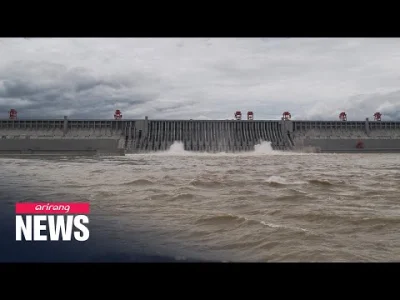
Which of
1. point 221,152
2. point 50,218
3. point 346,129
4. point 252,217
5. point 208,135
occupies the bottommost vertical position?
point 252,217

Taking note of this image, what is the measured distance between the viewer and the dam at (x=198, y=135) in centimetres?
4147

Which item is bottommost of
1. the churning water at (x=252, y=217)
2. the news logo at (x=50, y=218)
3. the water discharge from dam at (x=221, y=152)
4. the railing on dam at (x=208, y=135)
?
the churning water at (x=252, y=217)

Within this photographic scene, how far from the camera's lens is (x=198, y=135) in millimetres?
44250

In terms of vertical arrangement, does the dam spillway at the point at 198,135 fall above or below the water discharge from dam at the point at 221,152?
above

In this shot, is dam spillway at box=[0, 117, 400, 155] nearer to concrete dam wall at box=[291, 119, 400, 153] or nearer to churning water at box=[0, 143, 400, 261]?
concrete dam wall at box=[291, 119, 400, 153]

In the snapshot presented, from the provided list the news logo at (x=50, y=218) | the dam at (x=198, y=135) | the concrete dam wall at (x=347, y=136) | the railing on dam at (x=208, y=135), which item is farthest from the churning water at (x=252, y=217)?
the concrete dam wall at (x=347, y=136)

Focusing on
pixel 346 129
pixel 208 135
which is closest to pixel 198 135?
pixel 208 135

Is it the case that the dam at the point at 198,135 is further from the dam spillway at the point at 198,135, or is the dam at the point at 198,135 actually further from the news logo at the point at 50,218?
the news logo at the point at 50,218

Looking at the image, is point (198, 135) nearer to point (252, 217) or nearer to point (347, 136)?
point (347, 136)

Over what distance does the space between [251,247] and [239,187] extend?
231 inches

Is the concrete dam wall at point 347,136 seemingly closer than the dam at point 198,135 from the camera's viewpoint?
No

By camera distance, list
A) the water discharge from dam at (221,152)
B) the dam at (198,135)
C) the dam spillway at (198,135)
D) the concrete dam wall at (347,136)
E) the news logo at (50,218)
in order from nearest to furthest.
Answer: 1. the news logo at (50,218)
2. the water discharge from dam at (221,152)
3. the dam spillway at (198,135)
4. the dam at (198,135)
5. the concrete dam wall at (347,136)
